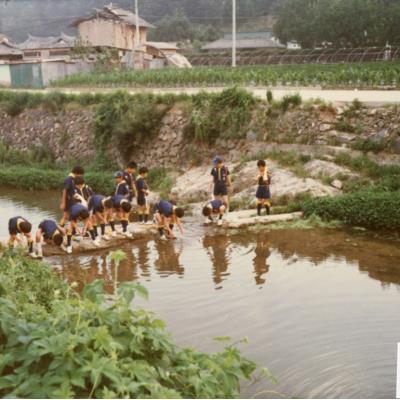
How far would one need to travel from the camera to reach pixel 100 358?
3854 mm

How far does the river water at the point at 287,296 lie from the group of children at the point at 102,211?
1.51 feet

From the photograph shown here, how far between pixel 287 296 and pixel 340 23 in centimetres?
3479

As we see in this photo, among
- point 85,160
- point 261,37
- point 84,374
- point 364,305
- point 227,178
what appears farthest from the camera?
point 261,37

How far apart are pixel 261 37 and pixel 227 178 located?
4115 cm

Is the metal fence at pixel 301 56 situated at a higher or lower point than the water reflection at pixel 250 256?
higher

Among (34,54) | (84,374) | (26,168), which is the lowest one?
(26,168)

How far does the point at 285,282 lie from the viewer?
31.6 ft

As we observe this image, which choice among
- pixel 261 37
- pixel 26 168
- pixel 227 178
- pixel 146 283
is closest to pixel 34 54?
pixel 261 37

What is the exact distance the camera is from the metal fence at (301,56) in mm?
38875

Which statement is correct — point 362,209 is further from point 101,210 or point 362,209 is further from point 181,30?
point 181,30

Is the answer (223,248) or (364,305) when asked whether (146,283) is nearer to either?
(223,248)

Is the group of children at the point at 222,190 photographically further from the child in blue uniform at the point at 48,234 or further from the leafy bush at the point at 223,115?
the leafy bush at the point at 223,115

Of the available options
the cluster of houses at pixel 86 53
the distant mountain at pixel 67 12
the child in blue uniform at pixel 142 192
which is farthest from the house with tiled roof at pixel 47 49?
the child in blue uniform at pixel 142 192

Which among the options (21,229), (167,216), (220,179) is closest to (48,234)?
(21,229)
